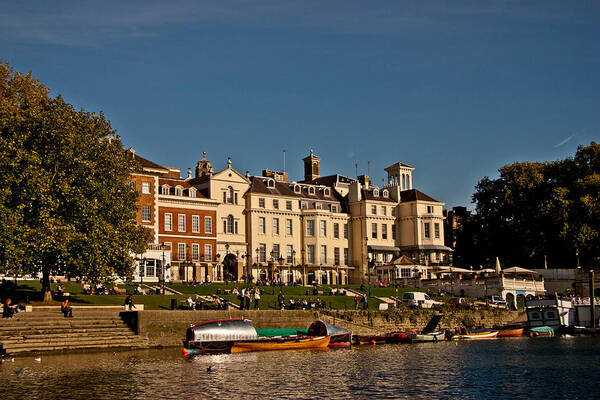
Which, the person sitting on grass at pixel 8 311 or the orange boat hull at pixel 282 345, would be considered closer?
the person sitting on grass at pixel 8 311

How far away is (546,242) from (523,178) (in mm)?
7966

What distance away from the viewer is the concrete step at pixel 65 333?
4016cm

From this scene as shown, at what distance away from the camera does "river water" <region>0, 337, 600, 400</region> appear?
93.6 ft

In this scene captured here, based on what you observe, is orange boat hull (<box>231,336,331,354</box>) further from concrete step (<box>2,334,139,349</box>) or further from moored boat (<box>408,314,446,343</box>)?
moored boat (<box>408,314,446,343</box>)

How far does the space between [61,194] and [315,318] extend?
19.5 m

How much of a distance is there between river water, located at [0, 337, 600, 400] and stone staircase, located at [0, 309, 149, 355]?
1116mm

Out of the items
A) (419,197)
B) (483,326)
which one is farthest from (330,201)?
(483,326)

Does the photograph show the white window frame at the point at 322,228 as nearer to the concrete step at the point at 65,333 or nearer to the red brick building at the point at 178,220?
the red brick building at the point at 178,220

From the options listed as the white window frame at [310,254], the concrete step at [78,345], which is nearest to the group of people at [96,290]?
the concrete step at [78,345]

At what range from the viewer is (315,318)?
54531 mm

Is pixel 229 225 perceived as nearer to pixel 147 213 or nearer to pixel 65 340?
pixel 147 213

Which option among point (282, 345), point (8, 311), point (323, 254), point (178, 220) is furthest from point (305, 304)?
point (323, 254)

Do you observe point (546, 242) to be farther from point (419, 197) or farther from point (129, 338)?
point (129, 338)

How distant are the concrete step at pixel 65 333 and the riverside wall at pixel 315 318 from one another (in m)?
1.04
